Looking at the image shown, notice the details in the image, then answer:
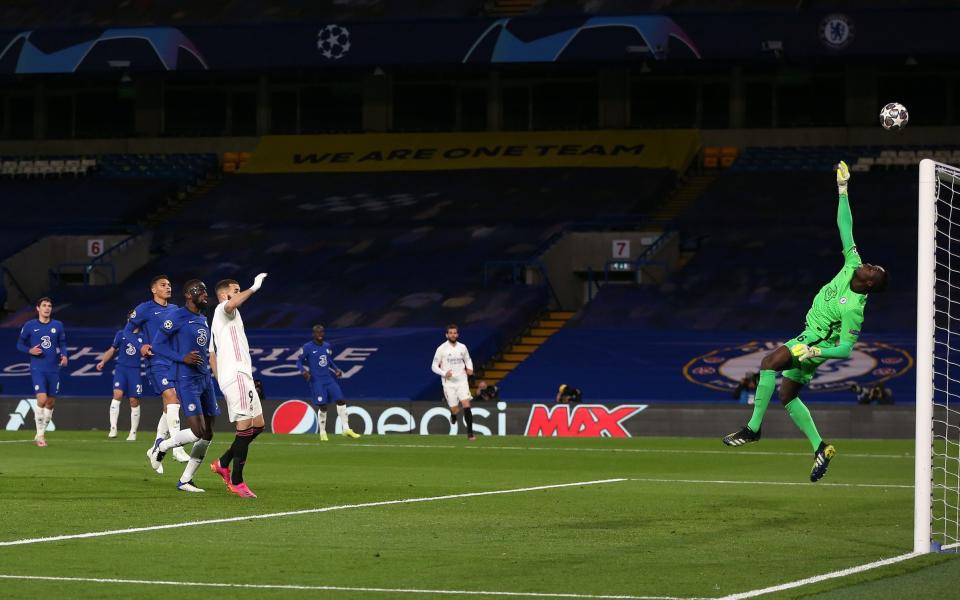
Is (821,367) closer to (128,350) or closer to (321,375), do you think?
(321,375)

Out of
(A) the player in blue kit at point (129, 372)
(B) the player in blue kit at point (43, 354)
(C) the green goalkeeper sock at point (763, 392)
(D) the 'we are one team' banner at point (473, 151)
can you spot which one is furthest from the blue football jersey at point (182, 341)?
(D) the 'we are one team' banner at point (473, 151)

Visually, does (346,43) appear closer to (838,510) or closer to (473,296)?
(473,296)

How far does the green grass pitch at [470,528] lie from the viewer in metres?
10.6

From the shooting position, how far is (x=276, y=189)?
52062 millimetres

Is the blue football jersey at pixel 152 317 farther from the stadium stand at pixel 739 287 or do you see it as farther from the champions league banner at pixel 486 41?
the champions league banner at pixel 486 41

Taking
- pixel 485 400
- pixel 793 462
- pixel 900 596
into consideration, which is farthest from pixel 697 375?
pixel 900 596

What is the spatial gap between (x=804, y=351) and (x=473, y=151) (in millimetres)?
37776

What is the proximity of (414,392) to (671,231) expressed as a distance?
35.5 feet

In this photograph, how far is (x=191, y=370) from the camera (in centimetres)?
1798

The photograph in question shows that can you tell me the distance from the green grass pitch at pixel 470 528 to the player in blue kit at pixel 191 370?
55cm

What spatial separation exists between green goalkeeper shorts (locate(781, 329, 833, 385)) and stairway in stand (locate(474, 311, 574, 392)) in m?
22.6

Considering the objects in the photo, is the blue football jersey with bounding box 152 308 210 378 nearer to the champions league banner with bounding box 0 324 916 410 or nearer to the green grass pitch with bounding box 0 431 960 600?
the green grass pitch with bounding box 0 431 960 600

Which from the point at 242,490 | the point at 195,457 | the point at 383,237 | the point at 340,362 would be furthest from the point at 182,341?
the point at 383,237

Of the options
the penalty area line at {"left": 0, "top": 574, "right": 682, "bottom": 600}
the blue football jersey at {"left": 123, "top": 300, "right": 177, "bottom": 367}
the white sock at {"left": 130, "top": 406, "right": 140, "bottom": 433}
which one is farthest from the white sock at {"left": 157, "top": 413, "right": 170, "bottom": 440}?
the penalty area line at {"left": 0, "top": 574, "right": 682, "bottom": 600}
